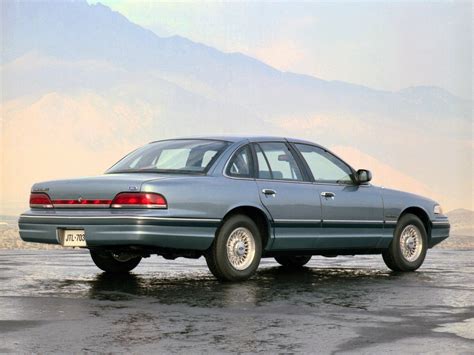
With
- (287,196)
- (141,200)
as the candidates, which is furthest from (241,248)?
(141,200)

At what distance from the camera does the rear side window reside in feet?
34.0

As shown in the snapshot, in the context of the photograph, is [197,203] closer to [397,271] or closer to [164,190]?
[164,190]

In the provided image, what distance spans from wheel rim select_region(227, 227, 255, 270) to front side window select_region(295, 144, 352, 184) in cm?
141

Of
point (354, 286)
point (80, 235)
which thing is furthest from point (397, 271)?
point (80, 235)

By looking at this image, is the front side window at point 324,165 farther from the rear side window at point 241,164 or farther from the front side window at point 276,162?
the rear side window at point 241,164

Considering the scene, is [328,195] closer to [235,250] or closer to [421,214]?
[235,250]

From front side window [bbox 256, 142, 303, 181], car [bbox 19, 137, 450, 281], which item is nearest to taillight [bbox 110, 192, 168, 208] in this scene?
car [bbox 19, 137, 450, 281]


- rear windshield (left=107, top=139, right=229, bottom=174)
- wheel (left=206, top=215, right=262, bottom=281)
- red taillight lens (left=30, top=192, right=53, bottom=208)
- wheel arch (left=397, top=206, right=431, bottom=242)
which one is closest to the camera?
wheel (left=206, top=215, right=262, bottom=281)

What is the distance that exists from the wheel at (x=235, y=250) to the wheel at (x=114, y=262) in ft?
5.29

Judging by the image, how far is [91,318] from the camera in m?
7.26

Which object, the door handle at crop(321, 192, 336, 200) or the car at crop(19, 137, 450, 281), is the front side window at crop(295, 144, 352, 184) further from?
the door handle at crop(321, 192, 336, 200)

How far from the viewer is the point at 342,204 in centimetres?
1139

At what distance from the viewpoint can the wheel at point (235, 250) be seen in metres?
10.0

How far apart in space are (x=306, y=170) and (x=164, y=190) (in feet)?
7.71
